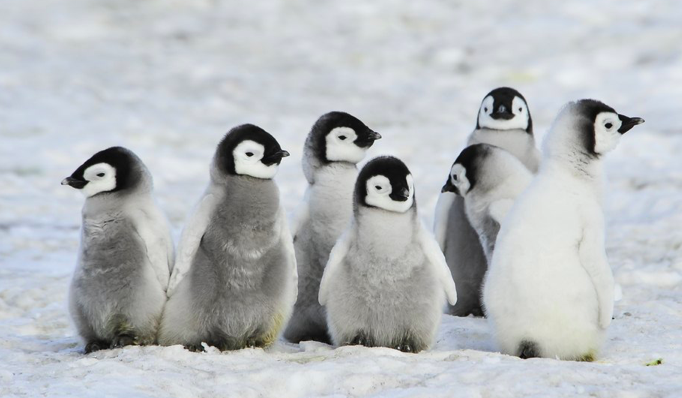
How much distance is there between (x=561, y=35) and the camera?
1614cm

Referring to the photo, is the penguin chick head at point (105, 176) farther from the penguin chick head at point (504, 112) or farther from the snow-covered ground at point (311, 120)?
the penguin chick head at point (504, 112)

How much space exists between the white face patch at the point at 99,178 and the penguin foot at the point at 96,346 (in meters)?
0.67

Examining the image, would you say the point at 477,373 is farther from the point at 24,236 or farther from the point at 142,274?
the point at 24,236

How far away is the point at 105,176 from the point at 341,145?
129 cm

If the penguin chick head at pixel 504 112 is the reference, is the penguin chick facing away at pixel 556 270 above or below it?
below

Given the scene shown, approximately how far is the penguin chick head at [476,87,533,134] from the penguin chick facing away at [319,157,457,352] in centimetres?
217

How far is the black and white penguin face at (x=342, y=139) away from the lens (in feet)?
17.8

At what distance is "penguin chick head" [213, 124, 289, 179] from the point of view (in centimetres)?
469

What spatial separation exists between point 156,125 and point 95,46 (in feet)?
13.0

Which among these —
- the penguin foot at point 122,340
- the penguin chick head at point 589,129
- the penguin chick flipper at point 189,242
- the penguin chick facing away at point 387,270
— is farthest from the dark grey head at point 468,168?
the penguin foot at point 122,340

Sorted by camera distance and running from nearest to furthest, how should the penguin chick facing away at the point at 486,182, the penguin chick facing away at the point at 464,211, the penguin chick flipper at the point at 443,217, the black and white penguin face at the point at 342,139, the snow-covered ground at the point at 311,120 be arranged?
the snow-covered ground at the point at 311,120 → the black and white penguin face at the point at 342,139 → the penguin chick facing away at the point at 486,182 → the penguin chick facing away at the point at 464,211 → the penguin chick flipper at the point at 443,217

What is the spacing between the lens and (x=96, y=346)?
15.4 feet

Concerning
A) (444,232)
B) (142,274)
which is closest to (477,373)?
(142,274)

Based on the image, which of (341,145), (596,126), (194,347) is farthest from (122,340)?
(596,126)
